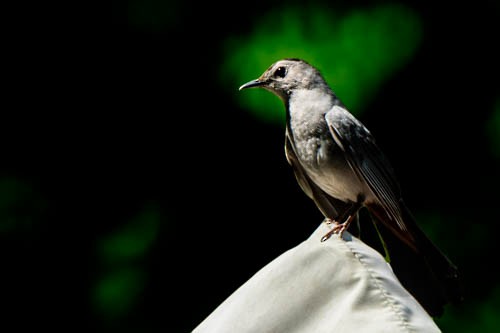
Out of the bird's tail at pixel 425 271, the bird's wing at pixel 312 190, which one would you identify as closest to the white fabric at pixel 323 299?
the bird's tail at pixel 425 271

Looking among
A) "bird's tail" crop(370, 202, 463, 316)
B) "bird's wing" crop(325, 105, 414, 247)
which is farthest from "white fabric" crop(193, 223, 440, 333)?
"bird's wing" crop(325, 105, 414, 247)

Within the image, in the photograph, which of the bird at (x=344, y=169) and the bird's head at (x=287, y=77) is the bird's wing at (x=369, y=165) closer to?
the bird at (x=344, y=169)

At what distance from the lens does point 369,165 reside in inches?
69.7

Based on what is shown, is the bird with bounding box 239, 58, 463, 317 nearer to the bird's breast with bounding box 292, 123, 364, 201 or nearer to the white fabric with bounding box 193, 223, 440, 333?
the bird's breast with bounding box 292, 123, 364, 201

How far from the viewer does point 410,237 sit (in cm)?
165

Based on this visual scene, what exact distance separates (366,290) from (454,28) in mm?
2534

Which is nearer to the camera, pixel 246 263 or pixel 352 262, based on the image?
pixel 352 262

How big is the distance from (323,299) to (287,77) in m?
0.97

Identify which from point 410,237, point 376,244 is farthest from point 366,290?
point 376,244

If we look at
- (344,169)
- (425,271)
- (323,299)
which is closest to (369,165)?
(344,169)

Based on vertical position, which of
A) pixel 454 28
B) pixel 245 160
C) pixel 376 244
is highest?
pixel 454 28

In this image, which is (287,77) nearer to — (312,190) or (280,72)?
(280,72)

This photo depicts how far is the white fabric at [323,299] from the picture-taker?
3.20ft

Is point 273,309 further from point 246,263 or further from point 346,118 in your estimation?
point 246,263
